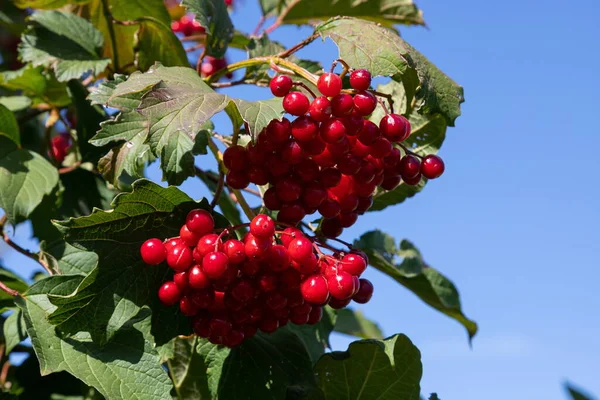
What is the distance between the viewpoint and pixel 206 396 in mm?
1870

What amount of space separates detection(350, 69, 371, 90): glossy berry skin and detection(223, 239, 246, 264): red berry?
14.5 inches

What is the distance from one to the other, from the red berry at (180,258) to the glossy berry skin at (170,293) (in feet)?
0.14

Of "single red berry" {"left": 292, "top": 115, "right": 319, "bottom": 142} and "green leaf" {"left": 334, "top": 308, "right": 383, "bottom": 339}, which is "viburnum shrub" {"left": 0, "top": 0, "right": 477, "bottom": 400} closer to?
"single red berry" {"left": 292, "top": 115, "right": 319, "bottom": 142}

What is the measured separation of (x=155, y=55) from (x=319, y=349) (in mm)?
908

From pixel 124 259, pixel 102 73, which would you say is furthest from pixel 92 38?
pixel 124 259

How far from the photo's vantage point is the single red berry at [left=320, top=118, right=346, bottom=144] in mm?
1343

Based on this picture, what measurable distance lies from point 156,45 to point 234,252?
0.88m

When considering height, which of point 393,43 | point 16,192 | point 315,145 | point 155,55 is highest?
point 393,43

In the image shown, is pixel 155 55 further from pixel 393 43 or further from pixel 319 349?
pixel 319 349

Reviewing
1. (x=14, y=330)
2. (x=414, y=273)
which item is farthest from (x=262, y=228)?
(x=414, y=273)

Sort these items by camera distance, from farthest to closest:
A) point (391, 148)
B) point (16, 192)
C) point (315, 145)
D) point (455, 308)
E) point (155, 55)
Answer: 1. point (455, 308)
2. point (155, 55)
3. point (16, 192)
4. point (391, 148)
5. point (315, 145)

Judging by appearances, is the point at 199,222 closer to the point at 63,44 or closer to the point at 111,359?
the point at 111,359

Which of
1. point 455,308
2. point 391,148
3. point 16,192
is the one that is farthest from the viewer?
point 455,308

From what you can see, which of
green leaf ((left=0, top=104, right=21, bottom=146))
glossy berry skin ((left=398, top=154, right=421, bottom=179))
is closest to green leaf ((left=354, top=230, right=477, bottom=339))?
glossy berry skin ((left=398, top=154, right=421, bottom=179))
